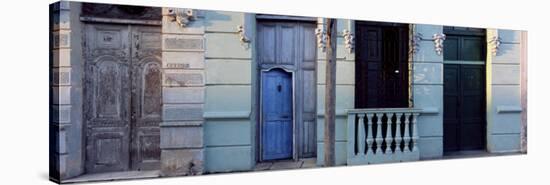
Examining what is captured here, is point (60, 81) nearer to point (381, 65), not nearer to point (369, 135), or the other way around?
point (369, 135)

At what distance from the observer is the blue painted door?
5.11 m

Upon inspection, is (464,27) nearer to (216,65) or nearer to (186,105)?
(216,65)

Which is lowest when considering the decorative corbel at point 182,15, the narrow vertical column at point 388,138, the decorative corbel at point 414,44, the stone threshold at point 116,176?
the stone threshold at point 116,176

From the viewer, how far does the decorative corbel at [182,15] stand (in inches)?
183

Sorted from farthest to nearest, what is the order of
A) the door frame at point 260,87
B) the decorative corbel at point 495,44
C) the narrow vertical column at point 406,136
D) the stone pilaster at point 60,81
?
the decorative corbel at point 495,44
the narrow vertical column at point 406,136
the door frame at point 260,87
the stone pilaster at point 60,81

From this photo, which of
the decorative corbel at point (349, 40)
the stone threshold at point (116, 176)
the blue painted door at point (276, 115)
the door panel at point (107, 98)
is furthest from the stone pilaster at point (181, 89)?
the decorative corbel at point (349, 40)

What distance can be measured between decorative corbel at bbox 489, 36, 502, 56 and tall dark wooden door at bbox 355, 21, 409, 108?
3.76ft

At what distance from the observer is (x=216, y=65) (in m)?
4.79

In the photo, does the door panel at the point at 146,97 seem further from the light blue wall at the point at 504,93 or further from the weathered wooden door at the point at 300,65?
the light blue wall at the point at 504,93

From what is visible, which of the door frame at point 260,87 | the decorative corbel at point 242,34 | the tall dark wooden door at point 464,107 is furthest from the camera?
the tall dark wooden door at point 464,107

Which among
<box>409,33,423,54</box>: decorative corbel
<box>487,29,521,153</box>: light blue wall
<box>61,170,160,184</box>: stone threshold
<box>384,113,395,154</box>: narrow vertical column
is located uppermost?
<box>409,33,423,54</box>: decorative corbel

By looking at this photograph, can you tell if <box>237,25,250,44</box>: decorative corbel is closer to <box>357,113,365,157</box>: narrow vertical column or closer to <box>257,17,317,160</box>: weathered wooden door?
<box>257,17,317,160</box>: weathered wooden door

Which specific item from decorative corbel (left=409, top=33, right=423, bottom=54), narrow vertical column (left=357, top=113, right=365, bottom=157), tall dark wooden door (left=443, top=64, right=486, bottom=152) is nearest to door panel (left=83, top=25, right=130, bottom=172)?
narrow vertical column (left=357, top=113, right=365, bottom=157)

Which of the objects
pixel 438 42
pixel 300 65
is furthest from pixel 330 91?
pixel 438 42
